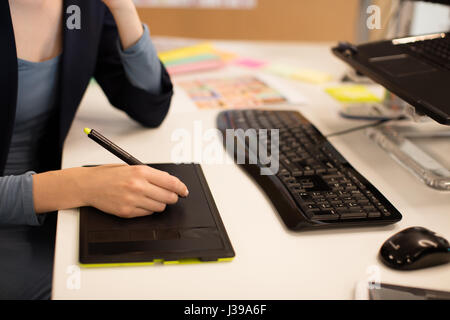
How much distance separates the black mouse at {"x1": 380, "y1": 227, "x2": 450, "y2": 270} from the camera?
639mm

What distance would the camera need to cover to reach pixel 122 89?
111cm

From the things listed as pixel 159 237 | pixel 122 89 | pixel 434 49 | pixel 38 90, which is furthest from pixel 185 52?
pixel 159 237

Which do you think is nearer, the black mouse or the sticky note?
the black mouse

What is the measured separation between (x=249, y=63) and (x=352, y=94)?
1.21 ft

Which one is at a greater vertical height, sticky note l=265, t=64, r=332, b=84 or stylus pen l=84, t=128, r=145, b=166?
stylus pen l=84, t=128, r=145, b=166

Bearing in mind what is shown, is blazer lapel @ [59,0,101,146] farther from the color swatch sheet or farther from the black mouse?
the black mouse

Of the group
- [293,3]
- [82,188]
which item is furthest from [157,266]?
[293,3]

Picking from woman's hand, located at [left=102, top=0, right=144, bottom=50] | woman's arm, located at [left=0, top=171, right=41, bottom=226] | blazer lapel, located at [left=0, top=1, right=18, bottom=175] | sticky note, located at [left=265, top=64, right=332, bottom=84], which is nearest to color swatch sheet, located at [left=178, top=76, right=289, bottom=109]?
sticky note, located at [left=265, top=64, right=332, bottom=84]

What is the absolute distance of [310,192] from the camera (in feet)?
2.56

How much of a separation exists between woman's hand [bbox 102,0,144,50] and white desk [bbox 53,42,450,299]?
0.65 ft

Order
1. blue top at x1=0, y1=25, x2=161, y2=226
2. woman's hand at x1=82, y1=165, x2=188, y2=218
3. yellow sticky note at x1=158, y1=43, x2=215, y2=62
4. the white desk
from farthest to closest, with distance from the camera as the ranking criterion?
yellow sticky note at x1=158, y1=43, x2=215, y2=62 < blue top at x1=0, y1=25, x2=161, y2=226 < woman's hand at x1=82, y1=165, x2=188, y2=218 < the white desk

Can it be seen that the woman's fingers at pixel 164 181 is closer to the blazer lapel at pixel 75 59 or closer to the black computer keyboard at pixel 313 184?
the black computer keyboard at pixel 313 184

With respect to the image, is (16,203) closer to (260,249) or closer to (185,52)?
(260,249)

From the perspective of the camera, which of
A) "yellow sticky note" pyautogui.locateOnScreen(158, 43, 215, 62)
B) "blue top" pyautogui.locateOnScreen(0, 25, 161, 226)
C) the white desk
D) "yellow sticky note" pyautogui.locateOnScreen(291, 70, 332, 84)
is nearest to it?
Result: the white desk
